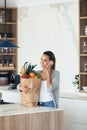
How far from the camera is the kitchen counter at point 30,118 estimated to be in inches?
129

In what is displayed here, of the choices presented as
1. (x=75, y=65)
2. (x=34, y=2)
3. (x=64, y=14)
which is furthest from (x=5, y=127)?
(x=34, y=2)

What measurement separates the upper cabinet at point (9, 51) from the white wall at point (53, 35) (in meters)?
0.14

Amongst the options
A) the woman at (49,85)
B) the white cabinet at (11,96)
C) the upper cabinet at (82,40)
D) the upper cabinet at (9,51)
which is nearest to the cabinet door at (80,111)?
the upper cabinet at (82,40)

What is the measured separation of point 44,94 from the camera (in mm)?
3844

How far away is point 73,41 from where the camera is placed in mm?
6121

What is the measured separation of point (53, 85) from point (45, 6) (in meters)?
3.11

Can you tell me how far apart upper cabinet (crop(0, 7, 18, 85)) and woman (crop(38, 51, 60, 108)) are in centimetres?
323

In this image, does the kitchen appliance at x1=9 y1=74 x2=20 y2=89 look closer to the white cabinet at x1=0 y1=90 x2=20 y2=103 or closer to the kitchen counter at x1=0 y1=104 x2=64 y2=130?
the white cabinet at x1=0 y1=90 x2=20 y2=103

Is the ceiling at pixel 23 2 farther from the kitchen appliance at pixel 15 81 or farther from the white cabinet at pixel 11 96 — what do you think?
the white cabinet at pixel 11 96

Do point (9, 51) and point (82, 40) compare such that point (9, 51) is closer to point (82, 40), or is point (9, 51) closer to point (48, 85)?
point (82, 40)

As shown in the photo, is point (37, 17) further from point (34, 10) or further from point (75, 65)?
point (75, 65)

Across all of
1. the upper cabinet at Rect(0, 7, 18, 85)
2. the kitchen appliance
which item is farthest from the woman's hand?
the upper cabinet at Rect(0, 7, 18, 85)

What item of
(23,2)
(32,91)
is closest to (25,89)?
(32,91)

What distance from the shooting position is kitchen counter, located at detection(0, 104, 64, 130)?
3266mm
